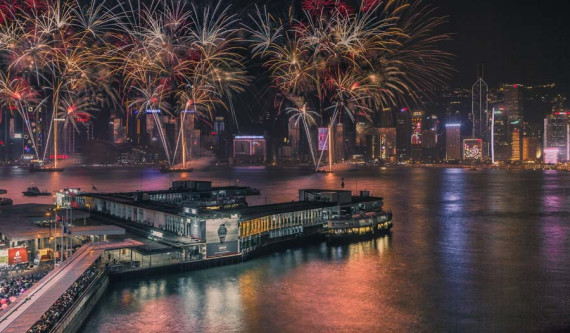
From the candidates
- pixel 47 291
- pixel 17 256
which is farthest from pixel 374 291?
pixel 17 256

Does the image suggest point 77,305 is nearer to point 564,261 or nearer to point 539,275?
point 539,275

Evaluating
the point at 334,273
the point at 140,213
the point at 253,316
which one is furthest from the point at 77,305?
the point at 140,213

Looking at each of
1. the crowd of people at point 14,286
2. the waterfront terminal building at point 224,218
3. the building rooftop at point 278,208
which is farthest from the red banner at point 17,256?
the building rooftop at point 278,208

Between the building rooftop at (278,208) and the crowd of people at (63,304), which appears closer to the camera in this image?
the crowd of people at (63,304)

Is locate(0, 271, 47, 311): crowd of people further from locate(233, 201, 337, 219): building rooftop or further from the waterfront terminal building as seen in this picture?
locate(233, 201, 337, 219): building rooftop

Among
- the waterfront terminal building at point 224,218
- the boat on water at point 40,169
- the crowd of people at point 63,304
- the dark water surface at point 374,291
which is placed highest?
the boat on water at point 40,169

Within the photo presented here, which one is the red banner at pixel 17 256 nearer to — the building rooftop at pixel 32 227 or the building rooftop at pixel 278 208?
the building rooftop at pixel 32 227
